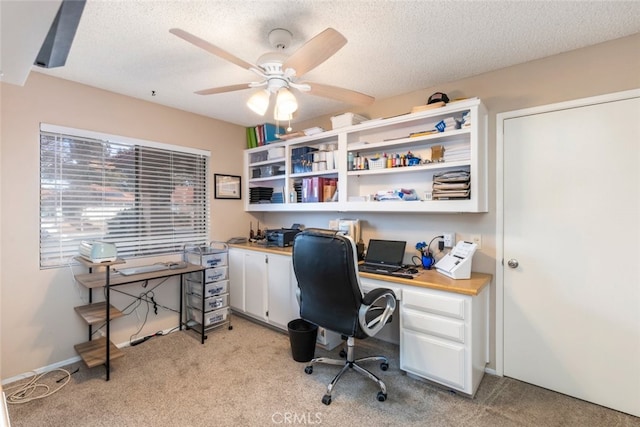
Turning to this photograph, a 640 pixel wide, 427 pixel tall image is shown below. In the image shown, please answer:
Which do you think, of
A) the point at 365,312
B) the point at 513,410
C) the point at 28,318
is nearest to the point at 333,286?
the point at 365,312

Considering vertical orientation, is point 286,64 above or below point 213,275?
above

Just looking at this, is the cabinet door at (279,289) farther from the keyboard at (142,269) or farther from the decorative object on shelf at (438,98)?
the decorative object on shelf at (438,98)

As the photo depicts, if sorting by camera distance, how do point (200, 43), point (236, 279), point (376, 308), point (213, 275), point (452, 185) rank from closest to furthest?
point (200, 43) < point (376, 308) < point (452, 185) < point (213, 275) < point (236, 279)

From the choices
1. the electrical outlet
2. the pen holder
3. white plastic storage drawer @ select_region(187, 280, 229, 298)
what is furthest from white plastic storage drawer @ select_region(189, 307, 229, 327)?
the electrical outlet

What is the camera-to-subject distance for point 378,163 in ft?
9.14

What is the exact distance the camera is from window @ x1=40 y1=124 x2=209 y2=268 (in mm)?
2486

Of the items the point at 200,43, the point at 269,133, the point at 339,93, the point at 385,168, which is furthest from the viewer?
the point at 269,133

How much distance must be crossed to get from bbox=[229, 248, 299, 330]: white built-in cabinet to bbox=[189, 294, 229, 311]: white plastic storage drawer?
0.80 ft

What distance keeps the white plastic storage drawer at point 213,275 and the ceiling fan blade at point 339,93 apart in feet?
7.15

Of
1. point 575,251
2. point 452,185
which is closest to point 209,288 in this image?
point 452,185

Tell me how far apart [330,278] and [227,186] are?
2351mm

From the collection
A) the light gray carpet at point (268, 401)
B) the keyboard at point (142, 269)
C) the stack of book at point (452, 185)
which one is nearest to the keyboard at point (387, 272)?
the stack of book at point (452, 185)

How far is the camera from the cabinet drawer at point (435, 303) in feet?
6.56

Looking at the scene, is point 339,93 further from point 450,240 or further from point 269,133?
point 269,133
